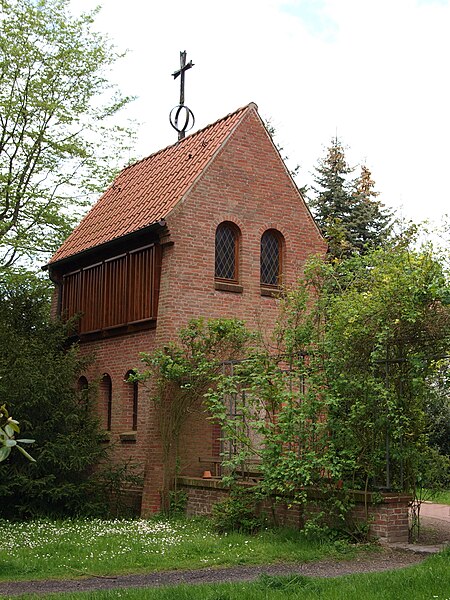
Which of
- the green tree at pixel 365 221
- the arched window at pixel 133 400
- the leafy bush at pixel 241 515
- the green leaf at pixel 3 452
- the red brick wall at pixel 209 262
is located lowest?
the leafy bush at pixel 241 515

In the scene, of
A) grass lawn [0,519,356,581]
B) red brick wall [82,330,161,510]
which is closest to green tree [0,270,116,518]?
red brick wall [82,330,161,510]

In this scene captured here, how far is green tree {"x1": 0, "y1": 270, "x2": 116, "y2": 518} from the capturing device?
1611 centimetres

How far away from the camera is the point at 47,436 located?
660 inches

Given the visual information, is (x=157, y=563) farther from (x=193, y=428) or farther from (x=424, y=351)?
(x=193, y=428)

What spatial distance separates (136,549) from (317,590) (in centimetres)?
392

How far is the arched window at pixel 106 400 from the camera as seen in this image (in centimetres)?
1903

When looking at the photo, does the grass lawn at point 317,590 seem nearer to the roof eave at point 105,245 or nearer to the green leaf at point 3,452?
the green leaf at point 3,452

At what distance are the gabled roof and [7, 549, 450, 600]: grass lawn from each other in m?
9.89

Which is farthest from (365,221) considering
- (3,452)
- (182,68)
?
(3,452)

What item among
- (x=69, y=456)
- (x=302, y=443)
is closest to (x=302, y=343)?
(x=302, y=443)

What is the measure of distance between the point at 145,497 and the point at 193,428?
167 cm

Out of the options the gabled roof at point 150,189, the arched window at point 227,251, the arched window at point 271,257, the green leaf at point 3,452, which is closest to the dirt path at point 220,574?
the green leaf at point 3,452

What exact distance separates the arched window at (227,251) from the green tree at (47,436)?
379 centimetres

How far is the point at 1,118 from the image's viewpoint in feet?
77.2
